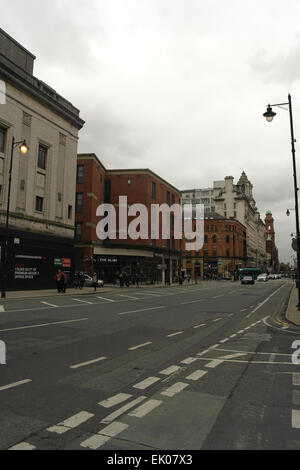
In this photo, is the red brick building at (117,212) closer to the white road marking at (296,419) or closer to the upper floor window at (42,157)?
the upper floor window at (42,157)

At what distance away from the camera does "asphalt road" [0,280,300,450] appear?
3.82 m

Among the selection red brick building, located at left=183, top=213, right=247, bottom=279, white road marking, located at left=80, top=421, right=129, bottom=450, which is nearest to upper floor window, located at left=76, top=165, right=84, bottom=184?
white road marking, located at left=80, top=421, right=129, bottom=450

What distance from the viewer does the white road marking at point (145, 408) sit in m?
4.47

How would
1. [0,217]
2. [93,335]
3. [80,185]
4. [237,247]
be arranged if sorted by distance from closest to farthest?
[93,335]
[0,217]
[80,185]
[237,247]

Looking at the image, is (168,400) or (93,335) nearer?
(168,400)

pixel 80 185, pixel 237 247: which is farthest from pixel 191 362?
pixel 237 247

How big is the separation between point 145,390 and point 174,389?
1.57ft

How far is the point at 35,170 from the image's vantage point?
31234mm

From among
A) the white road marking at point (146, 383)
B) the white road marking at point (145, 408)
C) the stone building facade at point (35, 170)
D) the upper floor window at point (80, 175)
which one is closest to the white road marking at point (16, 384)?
the white road marking at point (146, 383)

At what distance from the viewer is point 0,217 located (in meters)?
26.7

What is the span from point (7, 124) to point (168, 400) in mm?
28493

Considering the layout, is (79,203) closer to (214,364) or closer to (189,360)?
(189,360)

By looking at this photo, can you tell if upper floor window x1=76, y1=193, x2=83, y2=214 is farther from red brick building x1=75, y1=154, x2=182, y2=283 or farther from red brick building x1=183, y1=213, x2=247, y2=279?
red brick building x1=183, y1=213, x2=247, y2=279

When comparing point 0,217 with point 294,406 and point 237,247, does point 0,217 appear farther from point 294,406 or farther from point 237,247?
point 237,247
